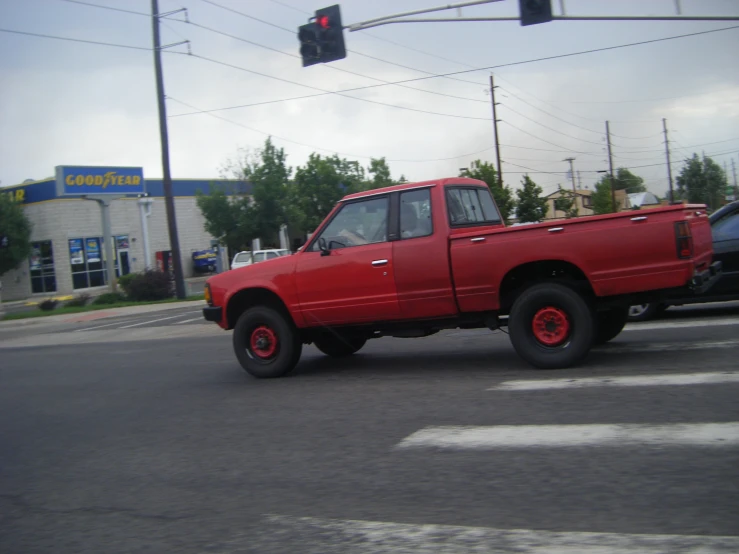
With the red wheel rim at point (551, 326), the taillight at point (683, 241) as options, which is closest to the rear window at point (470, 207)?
the red wheel rim at point (551, 326)

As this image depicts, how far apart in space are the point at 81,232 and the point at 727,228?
1517 inches

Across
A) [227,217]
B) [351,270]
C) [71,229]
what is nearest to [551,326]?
[351,270]

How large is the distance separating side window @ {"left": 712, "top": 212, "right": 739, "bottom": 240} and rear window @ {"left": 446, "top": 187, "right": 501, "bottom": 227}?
11.4ft

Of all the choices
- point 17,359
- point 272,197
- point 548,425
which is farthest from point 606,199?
point 548,425

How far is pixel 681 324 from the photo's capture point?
9758mm

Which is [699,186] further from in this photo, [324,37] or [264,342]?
[264,342]

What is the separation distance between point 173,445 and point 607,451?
3.39 m

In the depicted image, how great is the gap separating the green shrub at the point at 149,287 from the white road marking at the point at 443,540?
28624 millimetres

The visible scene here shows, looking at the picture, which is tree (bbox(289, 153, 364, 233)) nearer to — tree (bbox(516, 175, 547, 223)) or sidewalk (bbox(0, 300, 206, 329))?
tree (bbox(516, 175, 547, 223))

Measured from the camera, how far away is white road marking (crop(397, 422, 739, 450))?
4.75 meters

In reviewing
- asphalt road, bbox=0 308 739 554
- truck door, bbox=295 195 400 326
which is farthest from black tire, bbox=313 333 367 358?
truck door, bbox=295 195 400 326

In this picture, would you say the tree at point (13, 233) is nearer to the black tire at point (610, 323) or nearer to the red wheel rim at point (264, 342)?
the red wheel rim at point (264, 342)

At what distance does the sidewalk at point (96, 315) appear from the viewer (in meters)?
24.7

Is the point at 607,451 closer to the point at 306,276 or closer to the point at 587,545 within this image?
the point at 587,545
